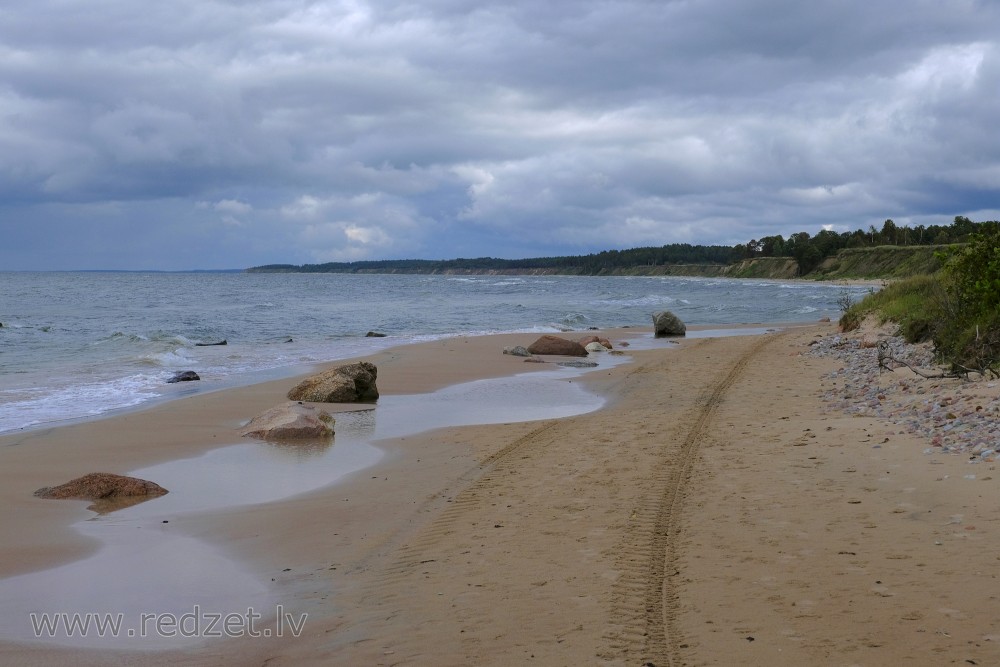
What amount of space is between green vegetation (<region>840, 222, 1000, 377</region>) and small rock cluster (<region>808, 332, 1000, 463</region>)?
15.9 inches

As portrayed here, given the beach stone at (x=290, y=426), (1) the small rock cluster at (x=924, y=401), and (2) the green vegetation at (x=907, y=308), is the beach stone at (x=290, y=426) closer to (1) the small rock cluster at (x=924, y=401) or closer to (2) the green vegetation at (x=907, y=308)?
(1) the small rock cluster at (x=924, y=401)

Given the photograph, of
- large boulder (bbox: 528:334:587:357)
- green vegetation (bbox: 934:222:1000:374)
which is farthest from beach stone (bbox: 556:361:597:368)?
green vegetation (bbox: 934:222:1000:374)

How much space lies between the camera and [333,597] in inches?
212

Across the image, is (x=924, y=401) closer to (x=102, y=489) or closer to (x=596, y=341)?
(x=102, y=489)

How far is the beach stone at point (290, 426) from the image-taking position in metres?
11.4

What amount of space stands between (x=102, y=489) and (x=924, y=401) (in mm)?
9683

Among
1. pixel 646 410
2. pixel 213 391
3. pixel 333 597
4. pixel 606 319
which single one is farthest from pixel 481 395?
pixel 606 319

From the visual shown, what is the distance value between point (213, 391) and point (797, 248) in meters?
133

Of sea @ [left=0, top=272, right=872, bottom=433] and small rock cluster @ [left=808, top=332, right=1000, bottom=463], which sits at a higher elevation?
small rock cluster @ [left=808, top=332, right=1000, bottom=463]

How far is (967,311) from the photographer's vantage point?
13.5m

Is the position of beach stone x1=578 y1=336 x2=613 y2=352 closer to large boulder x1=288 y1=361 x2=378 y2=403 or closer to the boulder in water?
large boulder x1=288 y1=361 x2=378 y2=403

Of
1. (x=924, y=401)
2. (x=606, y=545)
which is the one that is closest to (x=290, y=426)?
(x=606, y=545)

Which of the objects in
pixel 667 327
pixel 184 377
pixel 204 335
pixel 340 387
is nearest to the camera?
pixel 340 387

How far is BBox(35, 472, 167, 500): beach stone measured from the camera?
26.8 ft
